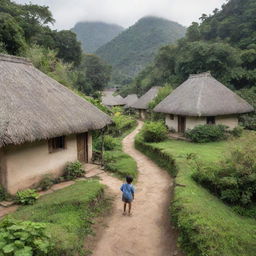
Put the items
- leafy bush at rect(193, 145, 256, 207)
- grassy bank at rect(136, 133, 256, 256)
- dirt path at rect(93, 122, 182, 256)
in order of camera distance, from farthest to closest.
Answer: leafy bush at rect(193, 145, 256, 207), dirt path at rect(93, 122, 182, 256), grassy bank at rect(136, 133, 256, 256)

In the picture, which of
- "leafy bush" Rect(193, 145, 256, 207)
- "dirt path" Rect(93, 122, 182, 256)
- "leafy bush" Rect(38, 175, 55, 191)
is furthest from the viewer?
"leafy bush" Rect(38, 175, 55, 191)

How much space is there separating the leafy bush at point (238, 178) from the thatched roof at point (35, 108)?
5.92 meters

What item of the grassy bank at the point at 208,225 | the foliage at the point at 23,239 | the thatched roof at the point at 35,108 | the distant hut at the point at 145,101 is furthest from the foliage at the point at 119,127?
the foliage at the point at 23,239

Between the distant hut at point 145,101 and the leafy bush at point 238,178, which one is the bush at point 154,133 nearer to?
the leafy bush at point 238,178

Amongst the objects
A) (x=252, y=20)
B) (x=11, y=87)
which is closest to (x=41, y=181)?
(x=11, y=87)

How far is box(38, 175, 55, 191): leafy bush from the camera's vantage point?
9.86 meters

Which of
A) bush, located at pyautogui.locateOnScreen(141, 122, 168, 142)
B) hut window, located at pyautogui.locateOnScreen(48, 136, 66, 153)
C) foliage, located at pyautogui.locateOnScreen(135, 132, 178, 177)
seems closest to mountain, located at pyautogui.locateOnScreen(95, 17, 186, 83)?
bush, located at pyautogui.locateOnScreen(141, 122, 168, 142)

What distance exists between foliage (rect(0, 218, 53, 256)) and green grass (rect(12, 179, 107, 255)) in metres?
0.38

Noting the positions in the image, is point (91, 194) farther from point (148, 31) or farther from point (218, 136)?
point (148, 31)

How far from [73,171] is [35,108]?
319 centimetres

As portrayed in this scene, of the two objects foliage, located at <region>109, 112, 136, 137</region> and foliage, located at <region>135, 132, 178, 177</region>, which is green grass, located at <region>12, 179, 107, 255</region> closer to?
foliage, located at <region>135, 132, 178, 177</region>

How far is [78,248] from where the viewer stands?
19.7ft

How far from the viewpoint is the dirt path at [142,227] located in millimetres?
6402

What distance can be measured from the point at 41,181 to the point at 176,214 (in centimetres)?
552
